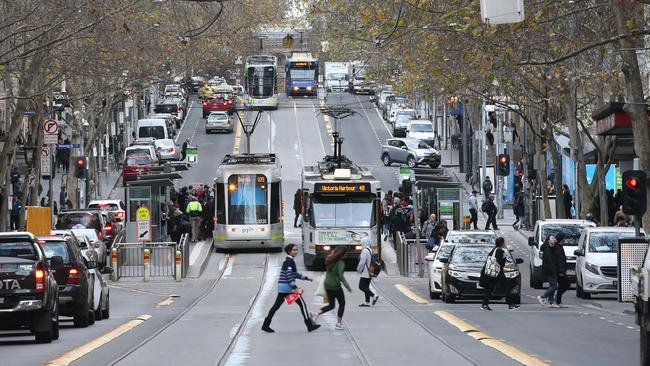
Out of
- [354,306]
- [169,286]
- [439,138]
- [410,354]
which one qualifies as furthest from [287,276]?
[439,138]

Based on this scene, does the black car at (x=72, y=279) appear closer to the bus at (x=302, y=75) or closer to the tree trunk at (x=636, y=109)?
the tree trunk at (x=636, y=109)

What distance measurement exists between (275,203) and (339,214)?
4415 millimetres

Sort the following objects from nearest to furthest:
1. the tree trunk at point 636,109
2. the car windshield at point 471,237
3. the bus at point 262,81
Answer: the tree trunk at point 636,109 → the car windshield at point 471,237 → the bus at point 262,81

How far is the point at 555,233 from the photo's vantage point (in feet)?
124

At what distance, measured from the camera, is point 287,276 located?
2322 centimetres

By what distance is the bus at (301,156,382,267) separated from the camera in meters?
44.8

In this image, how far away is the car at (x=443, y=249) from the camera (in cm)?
3291

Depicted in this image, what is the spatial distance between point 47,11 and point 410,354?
644 inches

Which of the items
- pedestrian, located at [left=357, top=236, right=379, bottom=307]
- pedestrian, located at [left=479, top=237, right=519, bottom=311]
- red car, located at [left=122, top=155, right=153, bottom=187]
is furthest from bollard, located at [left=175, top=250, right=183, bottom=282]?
red car, located at [left=122, top=155, right=153, bottom=187]

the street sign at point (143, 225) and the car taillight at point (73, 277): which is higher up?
the street sign at point (143, 225)

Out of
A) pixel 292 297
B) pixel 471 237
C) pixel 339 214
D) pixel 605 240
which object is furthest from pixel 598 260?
pixel 339 214

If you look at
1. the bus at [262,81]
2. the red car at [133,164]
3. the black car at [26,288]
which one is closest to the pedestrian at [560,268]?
the black car at [26,288]

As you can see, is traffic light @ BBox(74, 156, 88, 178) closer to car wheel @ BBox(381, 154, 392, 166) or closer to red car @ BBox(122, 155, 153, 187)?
red car @ BBox(122, 155, 153, 187)

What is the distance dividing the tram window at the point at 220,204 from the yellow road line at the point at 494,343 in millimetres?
22512
